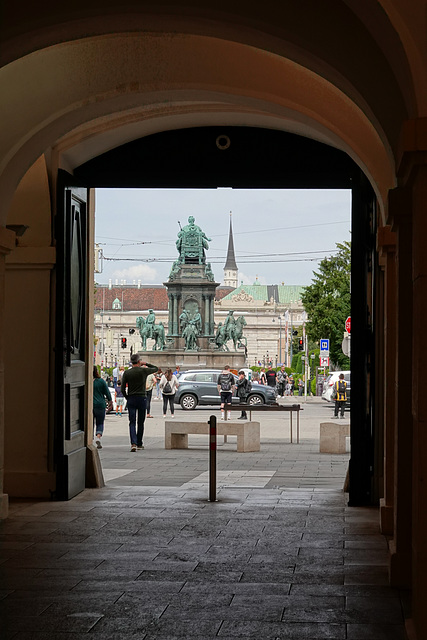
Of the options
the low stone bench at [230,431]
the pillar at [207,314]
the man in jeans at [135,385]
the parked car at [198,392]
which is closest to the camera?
the man in jeans at [135,385]

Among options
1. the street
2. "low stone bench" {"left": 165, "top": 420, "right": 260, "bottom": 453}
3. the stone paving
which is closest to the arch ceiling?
the stone paving

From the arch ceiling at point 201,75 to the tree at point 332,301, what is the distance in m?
44.3

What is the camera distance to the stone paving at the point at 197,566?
5.98 m

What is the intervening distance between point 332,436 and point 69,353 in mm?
8583

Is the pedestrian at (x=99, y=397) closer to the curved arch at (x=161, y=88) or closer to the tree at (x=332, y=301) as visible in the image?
the curved arch at (x=161, y=88)

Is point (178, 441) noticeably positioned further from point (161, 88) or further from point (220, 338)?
point (220, 338)

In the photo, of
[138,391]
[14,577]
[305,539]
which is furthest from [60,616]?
[138,391]

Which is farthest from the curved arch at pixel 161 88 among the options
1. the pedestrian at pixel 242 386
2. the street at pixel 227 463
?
the pedestrian at pixel 242 386

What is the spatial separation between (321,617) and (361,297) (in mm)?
5868

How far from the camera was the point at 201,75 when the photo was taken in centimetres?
990

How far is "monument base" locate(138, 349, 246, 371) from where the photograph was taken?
192ft

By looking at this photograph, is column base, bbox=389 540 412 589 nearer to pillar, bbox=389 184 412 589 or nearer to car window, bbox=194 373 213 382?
pillar, bbox=389 184 412 589

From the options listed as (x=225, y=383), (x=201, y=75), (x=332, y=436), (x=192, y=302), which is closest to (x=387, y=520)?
(x=201, y=75)

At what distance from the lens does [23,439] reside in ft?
38.7
